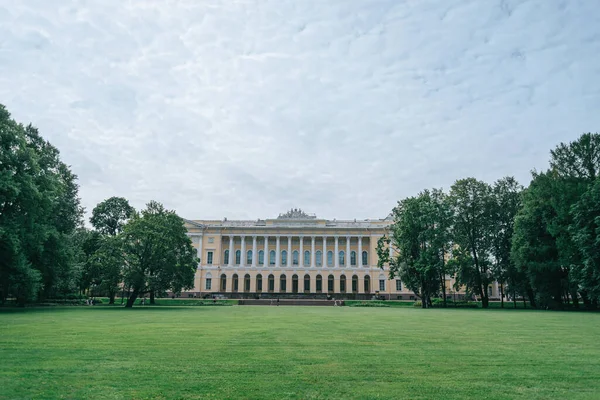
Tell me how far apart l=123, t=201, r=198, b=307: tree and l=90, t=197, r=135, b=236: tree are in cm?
2148

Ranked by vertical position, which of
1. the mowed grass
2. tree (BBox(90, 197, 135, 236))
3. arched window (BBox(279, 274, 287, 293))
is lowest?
the mowed grass

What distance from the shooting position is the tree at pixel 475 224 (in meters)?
50.8

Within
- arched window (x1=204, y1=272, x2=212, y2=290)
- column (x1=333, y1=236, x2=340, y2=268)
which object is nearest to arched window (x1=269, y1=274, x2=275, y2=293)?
arched window (x1=204, y1=272, x2=212, y2=290)

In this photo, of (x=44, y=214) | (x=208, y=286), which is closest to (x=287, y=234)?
(x=208, y=286)

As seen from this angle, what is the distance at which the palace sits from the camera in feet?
270

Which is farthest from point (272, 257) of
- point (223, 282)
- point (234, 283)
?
point (223, 282)

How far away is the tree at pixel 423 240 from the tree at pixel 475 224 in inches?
110

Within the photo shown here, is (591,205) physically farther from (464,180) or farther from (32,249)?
(32,249)

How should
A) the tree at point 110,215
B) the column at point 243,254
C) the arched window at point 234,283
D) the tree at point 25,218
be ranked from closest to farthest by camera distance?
1. the tree at point 25,218
2. the tree at point 110,215
3. the column at point 243,254
4. the arched window at point 234,283

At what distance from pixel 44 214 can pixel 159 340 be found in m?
26.1

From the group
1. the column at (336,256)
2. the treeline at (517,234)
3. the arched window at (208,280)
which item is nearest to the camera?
the treeline at (517,234)

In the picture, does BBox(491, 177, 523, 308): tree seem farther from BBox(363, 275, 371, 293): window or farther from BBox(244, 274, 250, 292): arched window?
BBox(244, 274, 250, 292): arched window

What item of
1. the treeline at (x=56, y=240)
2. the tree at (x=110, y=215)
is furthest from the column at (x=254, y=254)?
the treeline at (x=56, y=240)

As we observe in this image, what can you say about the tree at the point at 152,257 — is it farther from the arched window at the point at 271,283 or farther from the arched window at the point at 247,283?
the arched window at the point at 271,283
